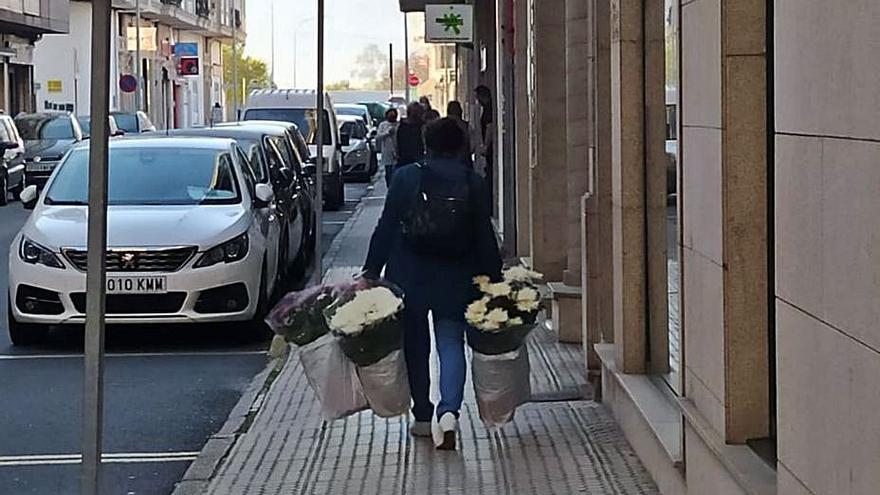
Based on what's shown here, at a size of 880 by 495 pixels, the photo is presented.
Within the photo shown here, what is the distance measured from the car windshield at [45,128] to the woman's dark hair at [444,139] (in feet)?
98.1

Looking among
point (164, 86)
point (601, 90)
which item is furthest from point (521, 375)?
point (164, 86)

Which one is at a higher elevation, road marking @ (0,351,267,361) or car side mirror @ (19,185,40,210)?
car side mirror @ (19,185,40,210)

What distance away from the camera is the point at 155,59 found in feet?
234

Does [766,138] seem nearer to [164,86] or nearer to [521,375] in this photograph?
[521,375]

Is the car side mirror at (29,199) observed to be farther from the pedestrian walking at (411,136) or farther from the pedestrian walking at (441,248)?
the pedestrian walking at (411,136)

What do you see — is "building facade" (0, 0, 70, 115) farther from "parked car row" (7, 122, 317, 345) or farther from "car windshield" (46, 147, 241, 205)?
"parked car row" (7, 122, 317, 345)

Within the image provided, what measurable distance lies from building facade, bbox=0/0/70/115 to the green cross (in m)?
26.2

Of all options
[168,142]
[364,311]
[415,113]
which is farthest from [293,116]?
[364,311]

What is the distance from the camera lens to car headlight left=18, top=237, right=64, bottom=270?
12133 mm

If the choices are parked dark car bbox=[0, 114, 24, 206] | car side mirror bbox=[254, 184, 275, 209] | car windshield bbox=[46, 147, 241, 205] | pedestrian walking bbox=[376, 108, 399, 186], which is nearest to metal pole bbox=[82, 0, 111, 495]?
car windshield bbox=[46, 147, 241, 205]

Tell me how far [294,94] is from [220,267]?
1953 centimetres

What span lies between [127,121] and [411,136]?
1917 centimetres

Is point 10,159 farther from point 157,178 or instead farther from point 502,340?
point 502,340

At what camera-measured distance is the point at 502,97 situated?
1888cm
